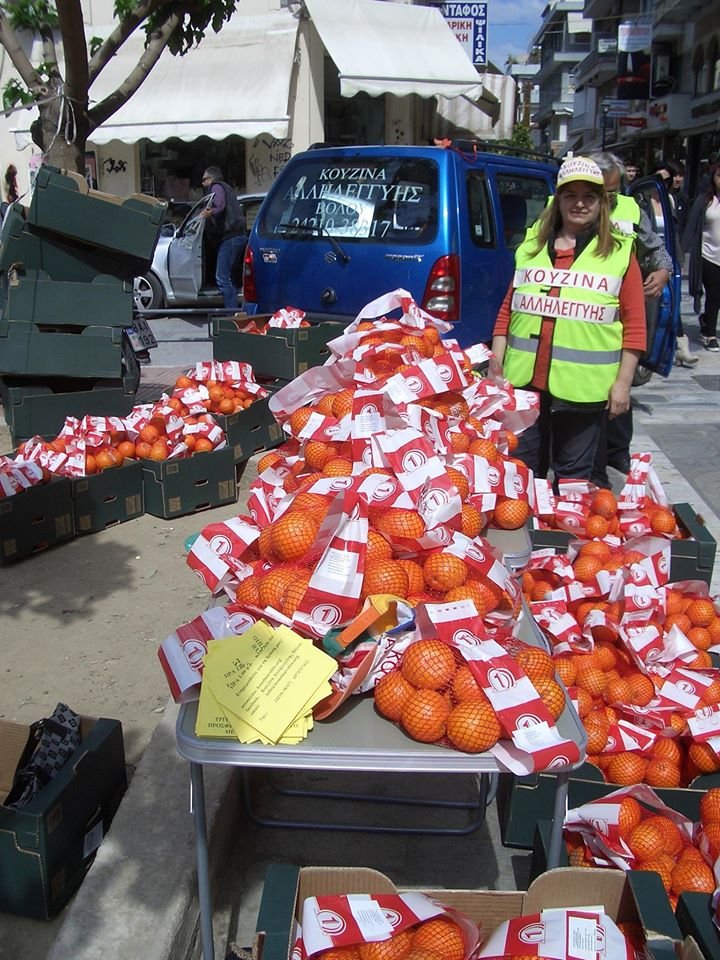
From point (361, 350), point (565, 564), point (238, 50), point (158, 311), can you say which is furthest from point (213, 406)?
point (238, 50)

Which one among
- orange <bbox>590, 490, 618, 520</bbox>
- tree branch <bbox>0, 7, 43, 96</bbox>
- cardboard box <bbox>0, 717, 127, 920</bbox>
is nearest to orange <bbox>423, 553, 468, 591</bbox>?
cardboard box <bbox>0, 717, 127, 920</bbox>

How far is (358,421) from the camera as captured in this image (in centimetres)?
303

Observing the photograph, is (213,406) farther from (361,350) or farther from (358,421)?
(358,421)

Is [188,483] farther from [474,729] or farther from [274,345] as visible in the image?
[474,729]

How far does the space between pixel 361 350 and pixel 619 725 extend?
178 centimetres

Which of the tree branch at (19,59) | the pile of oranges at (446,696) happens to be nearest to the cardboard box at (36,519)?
the pile of oranges at (446,696)

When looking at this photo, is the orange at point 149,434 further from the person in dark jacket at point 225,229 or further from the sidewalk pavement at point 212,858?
the person in dark jacket at point 225,229

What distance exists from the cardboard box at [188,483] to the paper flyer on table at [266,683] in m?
3.33

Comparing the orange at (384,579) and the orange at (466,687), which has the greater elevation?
the orange at (384,579)

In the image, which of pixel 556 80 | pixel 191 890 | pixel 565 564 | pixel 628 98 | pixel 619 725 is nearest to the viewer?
pixel 191 890

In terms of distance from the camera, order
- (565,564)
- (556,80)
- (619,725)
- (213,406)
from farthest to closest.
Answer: (556,80) < (213,406) < (565,564) < (619,725)

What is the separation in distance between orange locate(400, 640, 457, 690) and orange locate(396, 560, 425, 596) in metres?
0.26

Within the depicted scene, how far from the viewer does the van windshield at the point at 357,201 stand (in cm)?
639

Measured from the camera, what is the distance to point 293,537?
238cm
